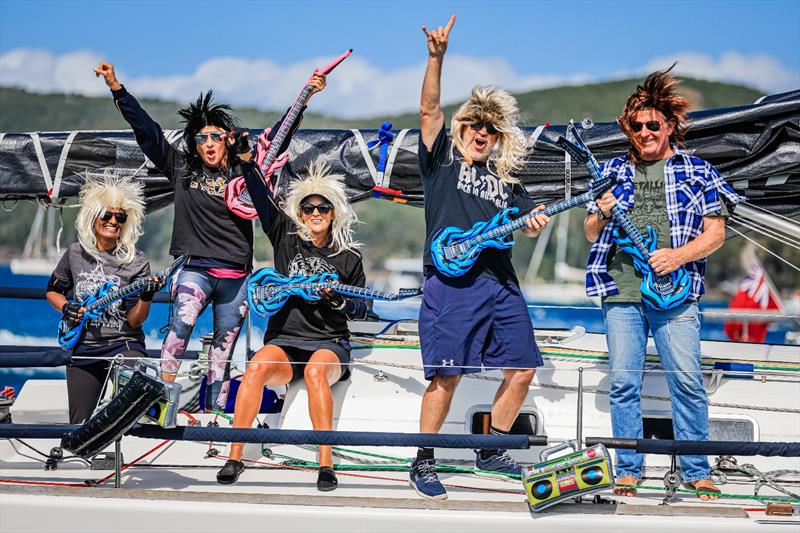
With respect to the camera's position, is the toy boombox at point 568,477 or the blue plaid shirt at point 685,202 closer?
the toy boombox at point 568,477

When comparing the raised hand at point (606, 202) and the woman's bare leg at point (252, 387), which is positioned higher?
the raised hand at point (606, 202)

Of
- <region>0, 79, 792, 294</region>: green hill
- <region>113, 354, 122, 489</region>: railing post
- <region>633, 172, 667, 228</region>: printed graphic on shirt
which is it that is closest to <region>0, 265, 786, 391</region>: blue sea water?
<region>113, 354, 122, 489</region>: railing post

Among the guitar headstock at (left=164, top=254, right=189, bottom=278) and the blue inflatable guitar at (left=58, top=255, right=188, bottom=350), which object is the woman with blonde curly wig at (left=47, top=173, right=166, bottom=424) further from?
the guitar headstock at (left=164, top=254, right=189, bottom=278)

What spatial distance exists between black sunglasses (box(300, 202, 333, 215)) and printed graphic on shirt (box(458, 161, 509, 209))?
0.85m

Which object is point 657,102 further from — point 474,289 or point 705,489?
point 705,489

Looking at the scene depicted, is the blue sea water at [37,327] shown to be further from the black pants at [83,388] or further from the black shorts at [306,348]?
the black shorts at [306,348]

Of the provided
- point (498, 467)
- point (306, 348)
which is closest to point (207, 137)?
point (306, 348)

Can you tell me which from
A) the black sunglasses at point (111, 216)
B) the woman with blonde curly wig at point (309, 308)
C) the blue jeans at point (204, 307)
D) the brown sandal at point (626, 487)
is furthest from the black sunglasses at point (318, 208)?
the brown sandal at point (626, 487)

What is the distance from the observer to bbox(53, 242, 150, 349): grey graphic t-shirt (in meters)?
5.54

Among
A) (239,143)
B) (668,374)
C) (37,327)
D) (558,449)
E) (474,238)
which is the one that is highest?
(239,143)

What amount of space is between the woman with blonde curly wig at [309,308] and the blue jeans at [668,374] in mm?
1419

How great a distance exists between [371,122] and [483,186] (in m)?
112

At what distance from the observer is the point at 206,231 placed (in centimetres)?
564

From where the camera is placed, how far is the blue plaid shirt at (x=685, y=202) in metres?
4.85
